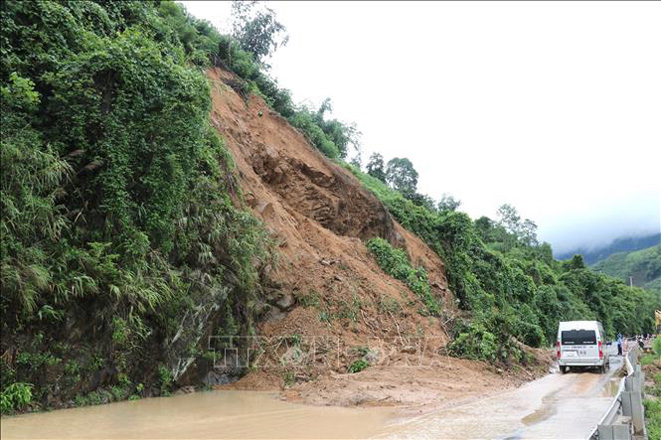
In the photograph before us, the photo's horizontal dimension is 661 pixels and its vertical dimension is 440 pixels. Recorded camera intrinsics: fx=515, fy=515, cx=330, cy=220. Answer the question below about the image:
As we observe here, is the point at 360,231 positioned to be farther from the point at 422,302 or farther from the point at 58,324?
the point at 58,324

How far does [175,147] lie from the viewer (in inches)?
464

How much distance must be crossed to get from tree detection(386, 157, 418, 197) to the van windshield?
47.2 m

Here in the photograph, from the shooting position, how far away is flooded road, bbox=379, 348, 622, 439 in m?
8.50

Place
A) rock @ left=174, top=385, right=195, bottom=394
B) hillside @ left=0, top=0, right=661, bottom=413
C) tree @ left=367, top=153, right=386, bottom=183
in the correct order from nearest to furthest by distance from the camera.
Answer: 1. hillside @ left=0, top=0, right=661, bottom=413
2. rock @ left=174, top=385, right=195, bottom=394
3. tree @ left=367, top=153, right=386, bottom=183

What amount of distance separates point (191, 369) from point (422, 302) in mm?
11955

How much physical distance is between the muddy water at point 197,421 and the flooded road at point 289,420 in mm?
13

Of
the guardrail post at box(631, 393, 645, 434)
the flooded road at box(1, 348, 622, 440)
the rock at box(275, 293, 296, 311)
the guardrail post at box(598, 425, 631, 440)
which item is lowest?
the flooded road at box(1, 348, 622, 440)

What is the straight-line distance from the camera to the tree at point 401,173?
67.4 meters

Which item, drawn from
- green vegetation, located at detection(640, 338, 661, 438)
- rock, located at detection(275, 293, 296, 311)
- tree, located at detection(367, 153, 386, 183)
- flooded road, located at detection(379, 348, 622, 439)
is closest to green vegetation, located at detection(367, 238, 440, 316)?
rock, located at detection(275, 293, 296, 311)

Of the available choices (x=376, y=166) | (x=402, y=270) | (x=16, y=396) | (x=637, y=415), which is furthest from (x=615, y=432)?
(x=376, y=166)

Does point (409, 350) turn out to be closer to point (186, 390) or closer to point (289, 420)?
point (186, 390)

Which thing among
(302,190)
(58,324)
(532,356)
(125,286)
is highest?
(302,190)

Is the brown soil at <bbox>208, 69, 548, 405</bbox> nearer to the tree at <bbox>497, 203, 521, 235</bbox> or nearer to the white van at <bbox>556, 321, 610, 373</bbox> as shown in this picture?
the white van at <bbox>556, 321, 610, 373</bbox>

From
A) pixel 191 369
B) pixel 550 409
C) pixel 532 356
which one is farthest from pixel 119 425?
pixel 532 356
